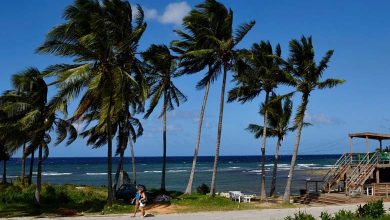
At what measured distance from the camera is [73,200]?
2978 centimetres

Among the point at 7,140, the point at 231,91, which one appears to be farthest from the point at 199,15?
the point at 7,140

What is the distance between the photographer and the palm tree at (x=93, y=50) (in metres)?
21.8

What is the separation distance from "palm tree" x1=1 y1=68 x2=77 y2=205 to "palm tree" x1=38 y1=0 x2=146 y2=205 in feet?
5.53

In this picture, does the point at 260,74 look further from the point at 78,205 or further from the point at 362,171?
the point at 78,205

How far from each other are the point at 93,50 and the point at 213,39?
26.9ft

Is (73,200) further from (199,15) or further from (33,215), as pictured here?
(199,15)

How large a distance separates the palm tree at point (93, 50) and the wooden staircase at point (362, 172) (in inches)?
612

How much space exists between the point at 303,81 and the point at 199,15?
754cm

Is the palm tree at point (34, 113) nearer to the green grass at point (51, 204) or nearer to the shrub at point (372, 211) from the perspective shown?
the green grass at point (51, 204)

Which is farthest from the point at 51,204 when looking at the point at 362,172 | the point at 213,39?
the point at 362,172

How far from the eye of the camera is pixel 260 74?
31719 millimetres

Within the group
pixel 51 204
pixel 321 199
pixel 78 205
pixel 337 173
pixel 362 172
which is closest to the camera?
pixel 78 205

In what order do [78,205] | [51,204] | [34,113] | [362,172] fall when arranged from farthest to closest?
[362,172] → [51,204] → [78,205] → [34,113]

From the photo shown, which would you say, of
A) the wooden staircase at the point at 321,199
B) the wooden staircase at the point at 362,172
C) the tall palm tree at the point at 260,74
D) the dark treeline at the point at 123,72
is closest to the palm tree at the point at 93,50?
the dark treeline at the point at 123,72
